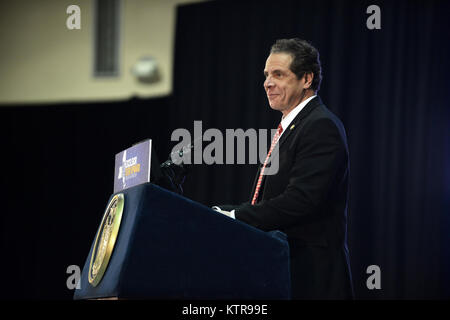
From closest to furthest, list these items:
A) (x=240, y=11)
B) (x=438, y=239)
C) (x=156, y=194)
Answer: (x=156, y=194) < (x=438, y=239) < (x=240, y=11)

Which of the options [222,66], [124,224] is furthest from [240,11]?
[124,224]

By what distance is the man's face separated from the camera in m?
2.32

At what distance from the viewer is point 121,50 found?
644cm

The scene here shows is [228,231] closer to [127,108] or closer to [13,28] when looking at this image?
[127,108]

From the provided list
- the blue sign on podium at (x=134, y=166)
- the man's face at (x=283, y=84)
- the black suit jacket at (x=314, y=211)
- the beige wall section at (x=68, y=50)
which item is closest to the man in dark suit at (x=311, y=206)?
the black suit jacket at (x=314, y=211)

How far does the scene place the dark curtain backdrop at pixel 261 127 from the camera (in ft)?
14.5

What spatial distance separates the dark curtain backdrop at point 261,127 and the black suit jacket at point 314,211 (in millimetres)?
2538

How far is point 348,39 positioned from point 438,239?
171 cm

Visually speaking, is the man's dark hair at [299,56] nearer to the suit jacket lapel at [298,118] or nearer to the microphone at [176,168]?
the suit jacket lapel at [298,118]

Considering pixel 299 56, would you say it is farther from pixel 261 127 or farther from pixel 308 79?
pixel 261 127

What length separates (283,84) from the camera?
2.32 m

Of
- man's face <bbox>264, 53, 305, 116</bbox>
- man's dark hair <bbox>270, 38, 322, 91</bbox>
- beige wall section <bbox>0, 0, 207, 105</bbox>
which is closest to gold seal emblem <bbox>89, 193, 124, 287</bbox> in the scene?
man's face <bbox>264, 53, 305, 116</bbox>

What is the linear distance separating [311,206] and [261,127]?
11.0 feet

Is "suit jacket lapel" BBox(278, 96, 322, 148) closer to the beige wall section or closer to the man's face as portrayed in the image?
the man's face
